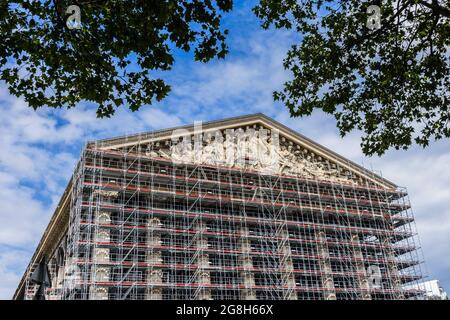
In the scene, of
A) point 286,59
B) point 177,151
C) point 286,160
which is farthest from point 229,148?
point 286,59

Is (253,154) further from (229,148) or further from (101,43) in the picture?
(101,43)

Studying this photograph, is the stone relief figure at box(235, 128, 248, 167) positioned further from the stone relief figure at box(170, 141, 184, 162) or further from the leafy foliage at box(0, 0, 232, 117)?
the leafy foliage at box(0, 0, 232, 117)

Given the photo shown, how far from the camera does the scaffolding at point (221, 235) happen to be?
35156 millimetres

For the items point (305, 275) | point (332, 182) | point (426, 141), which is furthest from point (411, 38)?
point (332, 182)

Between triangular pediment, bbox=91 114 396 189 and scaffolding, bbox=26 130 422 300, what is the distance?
66 cm

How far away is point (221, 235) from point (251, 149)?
372 inches

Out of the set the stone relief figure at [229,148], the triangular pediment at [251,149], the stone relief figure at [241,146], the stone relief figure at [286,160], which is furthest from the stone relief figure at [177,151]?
the stone relief figure at [286,160]

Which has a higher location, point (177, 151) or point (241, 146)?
point (241, 146)

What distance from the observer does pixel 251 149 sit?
44.3 meters

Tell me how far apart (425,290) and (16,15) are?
44966 millimetres

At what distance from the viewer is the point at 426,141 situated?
50.0 feet

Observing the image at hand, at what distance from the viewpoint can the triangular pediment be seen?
40.8 m

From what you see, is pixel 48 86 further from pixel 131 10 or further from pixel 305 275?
pixel 305 275

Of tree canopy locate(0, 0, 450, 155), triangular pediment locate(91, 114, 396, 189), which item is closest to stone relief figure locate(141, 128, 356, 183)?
triangular pediment locate(91, 114, 396, 189)
